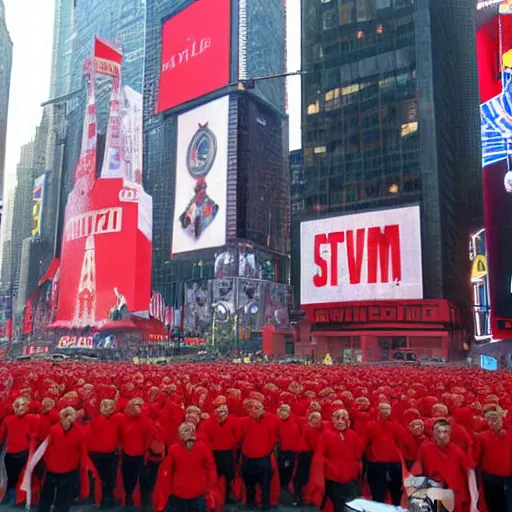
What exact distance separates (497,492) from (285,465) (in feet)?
12.3

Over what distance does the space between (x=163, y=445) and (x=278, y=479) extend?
208cm

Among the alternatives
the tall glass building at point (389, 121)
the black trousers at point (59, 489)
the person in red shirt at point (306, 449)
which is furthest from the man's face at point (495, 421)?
the tall glass building at point (389, 121)

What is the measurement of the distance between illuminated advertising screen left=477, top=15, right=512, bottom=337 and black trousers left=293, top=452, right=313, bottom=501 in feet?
154

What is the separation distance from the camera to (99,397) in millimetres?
13594

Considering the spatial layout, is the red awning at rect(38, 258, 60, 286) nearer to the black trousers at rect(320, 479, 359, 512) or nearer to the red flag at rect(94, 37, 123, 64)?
the red flag at rect(94, 37, 123, 64)

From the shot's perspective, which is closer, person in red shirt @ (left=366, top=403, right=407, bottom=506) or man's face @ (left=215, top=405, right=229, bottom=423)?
person in red shirt @ (left=366, top=403, right=407, bottom=506)

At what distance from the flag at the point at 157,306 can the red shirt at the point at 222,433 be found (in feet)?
238

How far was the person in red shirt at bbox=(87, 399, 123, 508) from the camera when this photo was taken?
1038cm

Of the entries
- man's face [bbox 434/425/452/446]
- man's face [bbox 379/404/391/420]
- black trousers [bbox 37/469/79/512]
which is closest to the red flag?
black trousers [bbox 37/469/79/512]

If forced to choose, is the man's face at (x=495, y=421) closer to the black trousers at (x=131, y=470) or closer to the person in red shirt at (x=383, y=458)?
the person in red shirt at (x=383, y=458)

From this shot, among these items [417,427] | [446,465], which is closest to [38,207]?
[417,427]

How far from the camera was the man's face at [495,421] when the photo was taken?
9.02 metres

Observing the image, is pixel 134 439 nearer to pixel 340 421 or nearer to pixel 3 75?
pixel 340 421

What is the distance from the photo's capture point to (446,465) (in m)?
Answer: 8.52
